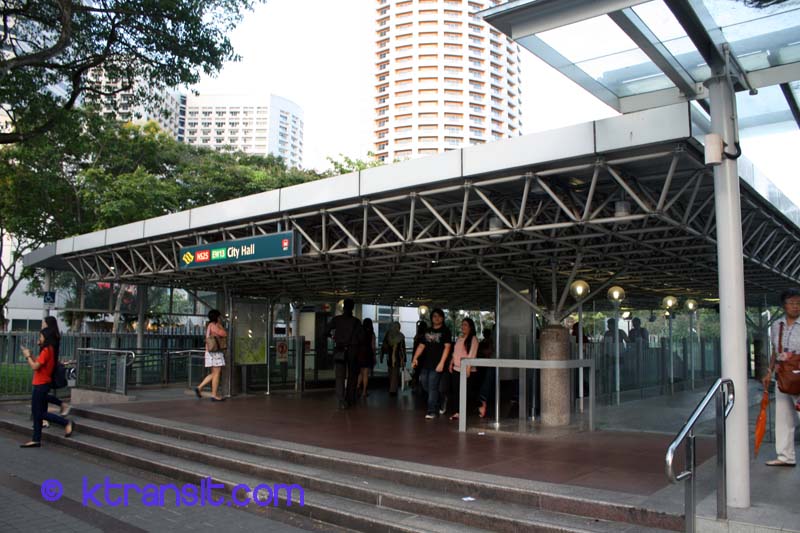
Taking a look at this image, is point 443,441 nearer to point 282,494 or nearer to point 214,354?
point 282,494

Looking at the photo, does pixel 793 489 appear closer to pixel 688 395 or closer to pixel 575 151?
pixel 575 151

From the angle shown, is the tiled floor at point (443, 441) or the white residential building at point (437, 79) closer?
the tiled floor at point (443, 441)

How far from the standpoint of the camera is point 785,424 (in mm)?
6324

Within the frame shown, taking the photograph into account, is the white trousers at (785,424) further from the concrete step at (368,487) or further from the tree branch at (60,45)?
the tree branch at (60,45)

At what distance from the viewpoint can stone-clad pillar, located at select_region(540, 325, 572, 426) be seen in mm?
9578

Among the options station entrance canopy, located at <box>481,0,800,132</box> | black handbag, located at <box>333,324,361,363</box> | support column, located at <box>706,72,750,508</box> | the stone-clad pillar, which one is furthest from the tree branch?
support column, located at <box>706,72,750,508</box>

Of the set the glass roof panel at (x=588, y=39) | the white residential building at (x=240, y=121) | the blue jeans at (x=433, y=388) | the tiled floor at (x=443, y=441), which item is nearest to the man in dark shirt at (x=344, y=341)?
the tiled floor at (x=443, y=441)

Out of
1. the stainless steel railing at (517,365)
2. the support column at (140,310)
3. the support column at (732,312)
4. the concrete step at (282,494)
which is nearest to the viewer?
the support column at (732,312)

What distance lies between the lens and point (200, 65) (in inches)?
485

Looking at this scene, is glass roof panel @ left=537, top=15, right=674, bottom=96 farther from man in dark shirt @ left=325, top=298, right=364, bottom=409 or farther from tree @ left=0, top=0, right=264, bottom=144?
tree @ left=0, top=0, right=264, bottom=144

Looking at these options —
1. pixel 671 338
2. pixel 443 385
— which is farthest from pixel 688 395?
pixel 443 385

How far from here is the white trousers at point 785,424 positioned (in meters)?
6.23

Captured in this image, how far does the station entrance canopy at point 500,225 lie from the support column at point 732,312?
0.96 m

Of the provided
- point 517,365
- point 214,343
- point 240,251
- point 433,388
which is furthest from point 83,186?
point 517,365
